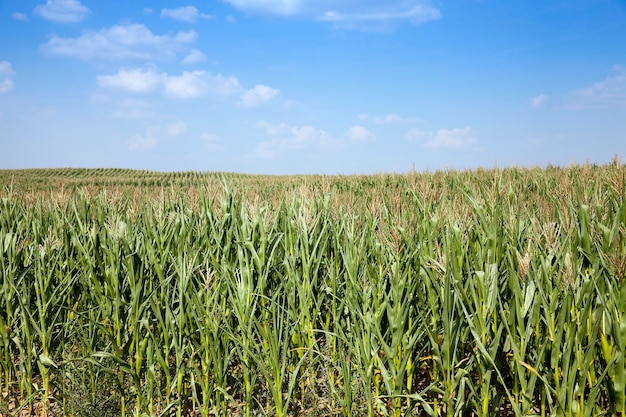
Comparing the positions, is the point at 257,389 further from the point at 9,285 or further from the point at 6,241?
the point at 6,241

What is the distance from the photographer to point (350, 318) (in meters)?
2.86

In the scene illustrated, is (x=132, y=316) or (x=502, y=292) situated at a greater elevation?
(x=502, y=292)

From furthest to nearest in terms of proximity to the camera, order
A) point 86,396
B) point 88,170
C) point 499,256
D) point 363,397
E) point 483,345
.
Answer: point 88,170 < point 86,396 < point 363,397 < point 499,256 < point 483,345

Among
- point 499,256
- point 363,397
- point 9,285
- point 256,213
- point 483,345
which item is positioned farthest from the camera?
point 9,285

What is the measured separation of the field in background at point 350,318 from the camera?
203 centimetres

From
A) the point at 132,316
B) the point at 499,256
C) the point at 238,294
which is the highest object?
the point at 499,256

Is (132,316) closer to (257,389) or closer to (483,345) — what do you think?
(257,389)

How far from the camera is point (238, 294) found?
2.53 metres

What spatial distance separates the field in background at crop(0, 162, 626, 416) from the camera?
6.64ft

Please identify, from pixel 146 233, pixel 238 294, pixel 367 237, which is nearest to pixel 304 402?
pixel 238 294

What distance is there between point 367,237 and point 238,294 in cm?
96

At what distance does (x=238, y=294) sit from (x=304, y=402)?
0.79 m

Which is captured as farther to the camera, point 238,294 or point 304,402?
point 304,402

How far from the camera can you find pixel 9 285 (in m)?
3.33
